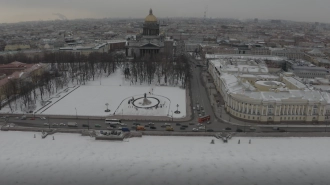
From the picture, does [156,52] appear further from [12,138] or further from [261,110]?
[12,138]

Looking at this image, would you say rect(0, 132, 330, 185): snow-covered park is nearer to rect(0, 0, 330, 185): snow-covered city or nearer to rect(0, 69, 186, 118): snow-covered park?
rect(0, 0, 330, 185): snow-covered city

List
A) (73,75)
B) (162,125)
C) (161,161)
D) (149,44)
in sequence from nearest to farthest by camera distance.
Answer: (161,161)
(162,125)
(73,75)
(149,44)

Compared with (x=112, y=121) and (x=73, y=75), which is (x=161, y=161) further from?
(x=73, y=75)

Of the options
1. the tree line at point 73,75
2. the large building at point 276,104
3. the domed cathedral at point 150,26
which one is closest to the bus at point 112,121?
the tree line at point 73,75

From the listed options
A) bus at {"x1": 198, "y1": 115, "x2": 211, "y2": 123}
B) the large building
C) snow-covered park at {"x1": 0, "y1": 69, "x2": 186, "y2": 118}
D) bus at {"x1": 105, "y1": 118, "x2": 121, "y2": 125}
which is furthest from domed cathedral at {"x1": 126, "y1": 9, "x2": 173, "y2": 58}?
bus at {"x1": 198, "y1": 115, "x2": 211, "y2": 123}

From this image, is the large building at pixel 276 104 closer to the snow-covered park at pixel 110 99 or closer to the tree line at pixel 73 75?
the snow-covered park at pixel 110 99

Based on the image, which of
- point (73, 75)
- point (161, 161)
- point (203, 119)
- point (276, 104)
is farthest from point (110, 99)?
point (161, 161)

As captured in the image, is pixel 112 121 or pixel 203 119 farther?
pixel 203 119
